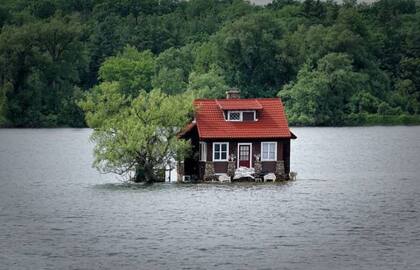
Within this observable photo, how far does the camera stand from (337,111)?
158 m

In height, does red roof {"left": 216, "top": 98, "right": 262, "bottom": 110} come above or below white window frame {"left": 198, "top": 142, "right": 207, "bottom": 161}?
above

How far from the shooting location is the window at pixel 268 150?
7088cm

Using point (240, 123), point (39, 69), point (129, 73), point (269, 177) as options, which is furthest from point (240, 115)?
point (129, 73)

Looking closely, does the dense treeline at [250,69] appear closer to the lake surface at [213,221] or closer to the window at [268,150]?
the lake surface at [213,221]

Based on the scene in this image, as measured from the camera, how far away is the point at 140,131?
68.9 m

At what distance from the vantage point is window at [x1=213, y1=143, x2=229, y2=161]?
70.4 m

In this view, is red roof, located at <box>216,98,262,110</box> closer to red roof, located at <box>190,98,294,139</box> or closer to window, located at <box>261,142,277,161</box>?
red roof, located at <box>190,98,294,139</box>

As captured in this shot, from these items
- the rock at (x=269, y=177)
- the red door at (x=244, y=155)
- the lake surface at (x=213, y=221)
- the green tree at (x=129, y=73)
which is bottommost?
the lake surface at (x=213, y=221)

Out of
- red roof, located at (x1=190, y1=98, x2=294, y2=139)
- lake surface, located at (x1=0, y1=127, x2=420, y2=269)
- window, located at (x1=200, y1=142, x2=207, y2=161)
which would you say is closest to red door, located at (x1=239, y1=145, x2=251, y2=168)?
red roof, located at (x1=190, y1=98, x2=294, y2=139)

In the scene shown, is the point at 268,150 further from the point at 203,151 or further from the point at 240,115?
the point at 203,151

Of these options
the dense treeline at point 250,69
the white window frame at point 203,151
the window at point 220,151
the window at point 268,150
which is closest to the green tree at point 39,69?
the dense treeline at point 250,69

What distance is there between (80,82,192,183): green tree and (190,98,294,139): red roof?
3.78 feet

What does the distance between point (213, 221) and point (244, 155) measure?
44.8 ft

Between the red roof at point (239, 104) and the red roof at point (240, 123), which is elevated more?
the red roof at point (239, 104)
